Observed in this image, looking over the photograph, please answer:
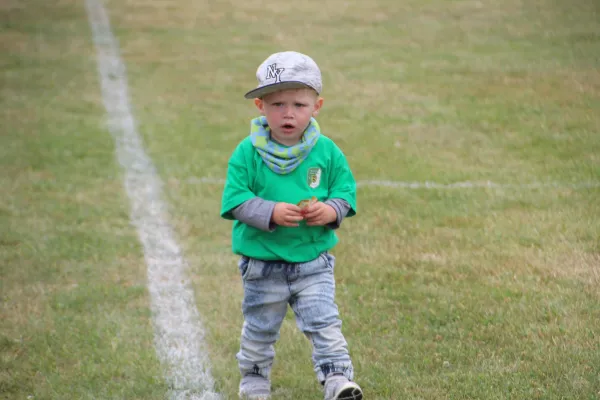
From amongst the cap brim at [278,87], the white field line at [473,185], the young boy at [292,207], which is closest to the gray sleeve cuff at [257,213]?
the young boy at [292,207]

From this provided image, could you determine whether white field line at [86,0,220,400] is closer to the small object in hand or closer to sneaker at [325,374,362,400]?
sneaker at [325,374,362,400]

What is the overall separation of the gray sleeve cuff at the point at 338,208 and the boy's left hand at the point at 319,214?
0.10 ft

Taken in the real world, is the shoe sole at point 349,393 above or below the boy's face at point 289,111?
below

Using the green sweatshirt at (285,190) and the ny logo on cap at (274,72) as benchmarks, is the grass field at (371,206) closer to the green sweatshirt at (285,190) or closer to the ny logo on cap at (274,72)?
the green sweatshirt at (285,190)

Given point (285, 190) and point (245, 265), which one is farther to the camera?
point (245, 265)

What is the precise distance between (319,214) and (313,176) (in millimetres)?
211

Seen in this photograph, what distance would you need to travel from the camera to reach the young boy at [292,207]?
138 inches

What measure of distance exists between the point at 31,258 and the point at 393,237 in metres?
2.42

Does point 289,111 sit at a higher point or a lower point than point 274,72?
lower

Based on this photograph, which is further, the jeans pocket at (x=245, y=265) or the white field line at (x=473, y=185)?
the white field line at (x=473, y=185)

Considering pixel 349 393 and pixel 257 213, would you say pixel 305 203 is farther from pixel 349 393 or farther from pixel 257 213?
pixel 349 393

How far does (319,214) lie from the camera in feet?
11.4

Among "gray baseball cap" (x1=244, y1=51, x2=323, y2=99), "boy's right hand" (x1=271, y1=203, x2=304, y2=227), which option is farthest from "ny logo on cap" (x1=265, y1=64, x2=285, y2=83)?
"boy's right hand" (x1=271, y1=203, x2=304, y2=227)

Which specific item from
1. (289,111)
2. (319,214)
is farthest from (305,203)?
(289,111)
